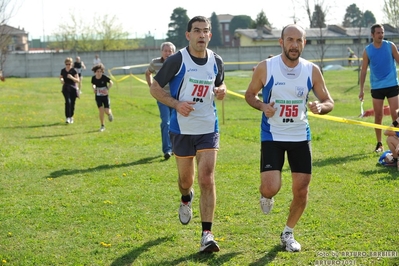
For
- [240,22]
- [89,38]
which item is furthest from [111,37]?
[240,22]

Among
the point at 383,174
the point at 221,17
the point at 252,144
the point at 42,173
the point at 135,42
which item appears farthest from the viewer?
the point at 221,17

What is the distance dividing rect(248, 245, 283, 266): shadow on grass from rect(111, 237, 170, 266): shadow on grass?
1.16 meters

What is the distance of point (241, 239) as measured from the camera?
655 cm

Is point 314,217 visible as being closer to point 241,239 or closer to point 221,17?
point 241,239

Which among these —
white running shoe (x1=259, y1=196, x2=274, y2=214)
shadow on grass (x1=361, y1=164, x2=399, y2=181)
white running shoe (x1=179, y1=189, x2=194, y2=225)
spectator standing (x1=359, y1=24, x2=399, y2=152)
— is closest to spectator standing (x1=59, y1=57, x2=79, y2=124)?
spectator standing (x1=359, y1=24, x2=399, y2=152)

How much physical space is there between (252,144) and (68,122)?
25.3 feet

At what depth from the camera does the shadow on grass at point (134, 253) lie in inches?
234

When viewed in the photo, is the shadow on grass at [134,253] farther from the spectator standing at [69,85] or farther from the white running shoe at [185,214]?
the spectator standing at [69,85]

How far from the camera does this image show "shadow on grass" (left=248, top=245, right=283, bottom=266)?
578 cm

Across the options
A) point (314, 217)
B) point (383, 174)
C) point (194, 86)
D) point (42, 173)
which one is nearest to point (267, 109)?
point (194, 86)

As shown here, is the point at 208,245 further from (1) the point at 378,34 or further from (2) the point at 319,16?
(2) the point at 319,16

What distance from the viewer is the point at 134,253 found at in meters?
6.19

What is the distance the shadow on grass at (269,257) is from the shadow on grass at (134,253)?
1.16 meters

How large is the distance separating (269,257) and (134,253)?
4.40 ft
